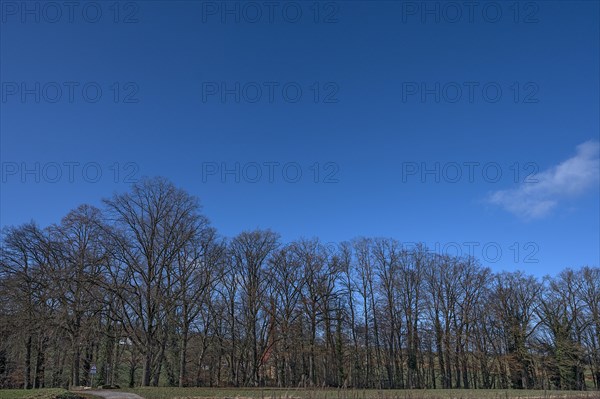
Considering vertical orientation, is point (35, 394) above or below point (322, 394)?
below

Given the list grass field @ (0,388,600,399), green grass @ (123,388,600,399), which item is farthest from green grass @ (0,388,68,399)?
green grass @ (123,388,600,399)

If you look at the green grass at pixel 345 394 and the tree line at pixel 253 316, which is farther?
the tree line at pixel 253 316

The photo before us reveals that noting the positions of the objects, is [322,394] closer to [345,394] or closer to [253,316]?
[345,394]

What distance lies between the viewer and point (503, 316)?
62094mm

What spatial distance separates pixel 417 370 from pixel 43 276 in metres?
45.9

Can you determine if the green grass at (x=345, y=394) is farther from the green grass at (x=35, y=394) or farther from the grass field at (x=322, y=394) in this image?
the green grass at (x=35, y=394)

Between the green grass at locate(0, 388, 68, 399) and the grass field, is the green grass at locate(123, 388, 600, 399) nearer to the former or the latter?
the grass field

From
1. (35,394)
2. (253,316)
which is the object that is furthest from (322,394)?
(253,316)

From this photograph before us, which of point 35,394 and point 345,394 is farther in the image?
point 35,394

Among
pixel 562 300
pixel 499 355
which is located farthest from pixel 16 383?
pixel 562 300

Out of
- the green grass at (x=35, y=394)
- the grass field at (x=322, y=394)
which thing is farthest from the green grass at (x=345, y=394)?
the green grass at (x=35, y=394)

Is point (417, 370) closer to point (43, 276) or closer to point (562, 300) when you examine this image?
point (562, 300)

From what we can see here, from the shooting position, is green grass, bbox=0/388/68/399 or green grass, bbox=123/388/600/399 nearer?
green grass, bbox=123/388/600/399

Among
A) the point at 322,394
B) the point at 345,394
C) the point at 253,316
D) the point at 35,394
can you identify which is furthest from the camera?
the point at 253,316
